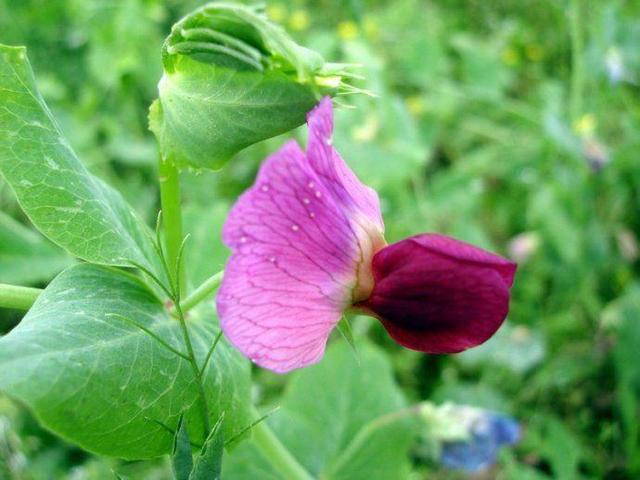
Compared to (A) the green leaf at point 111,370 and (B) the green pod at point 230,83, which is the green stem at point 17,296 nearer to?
(A) the green leaf at point 111,370

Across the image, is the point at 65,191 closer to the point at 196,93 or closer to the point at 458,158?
the point at 196,93

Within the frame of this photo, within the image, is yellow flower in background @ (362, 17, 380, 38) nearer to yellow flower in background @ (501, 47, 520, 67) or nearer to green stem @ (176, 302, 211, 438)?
yellow flower in background @ (501, 47, 520, 67)

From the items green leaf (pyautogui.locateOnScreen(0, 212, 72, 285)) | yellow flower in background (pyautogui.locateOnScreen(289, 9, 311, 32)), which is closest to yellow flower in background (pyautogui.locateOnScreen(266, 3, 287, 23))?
yellow flower in background (pyautogui.locateOnScreen(289, 9, 311, 32))

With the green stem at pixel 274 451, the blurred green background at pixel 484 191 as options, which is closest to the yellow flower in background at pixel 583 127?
the blurred green background at pixel 484 191

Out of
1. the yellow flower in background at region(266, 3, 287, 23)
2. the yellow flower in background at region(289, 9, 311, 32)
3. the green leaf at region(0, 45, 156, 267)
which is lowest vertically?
the yellow flower in background at region(289, 9, 311, 32)

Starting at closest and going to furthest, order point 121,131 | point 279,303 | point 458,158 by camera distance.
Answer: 1. point 279,303
2. point 121,131
3. point 458,158

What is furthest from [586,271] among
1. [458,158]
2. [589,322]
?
[458,158]

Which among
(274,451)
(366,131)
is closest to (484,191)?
(366,131)
